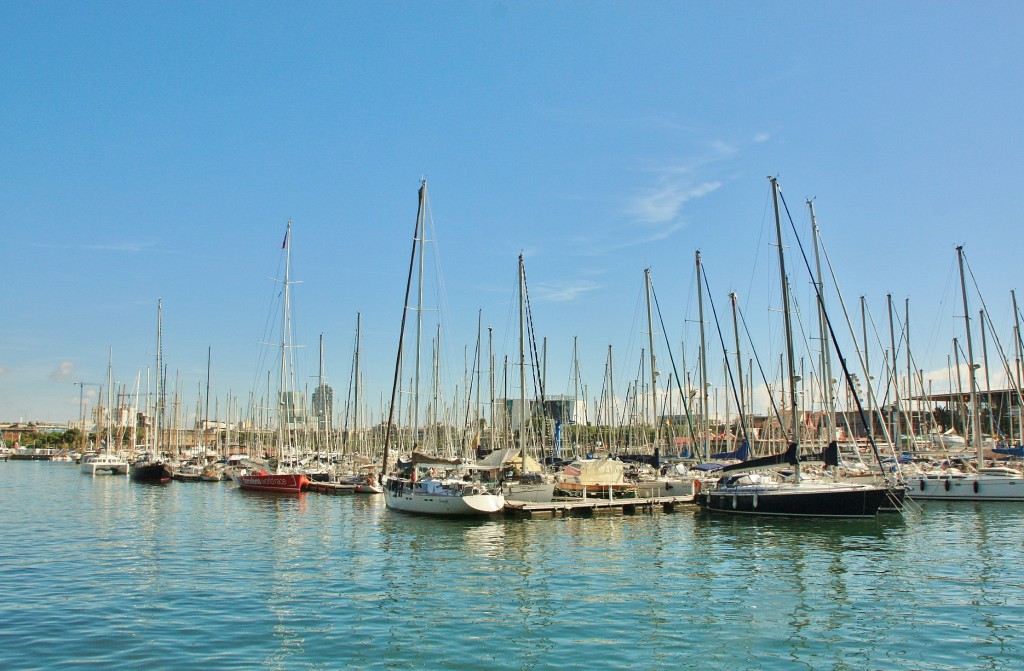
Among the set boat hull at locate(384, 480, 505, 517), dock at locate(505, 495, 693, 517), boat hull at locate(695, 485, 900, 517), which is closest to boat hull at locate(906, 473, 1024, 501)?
boat hull at locate(695, 485, 900, 517)

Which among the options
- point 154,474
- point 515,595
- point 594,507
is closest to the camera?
point 515,595

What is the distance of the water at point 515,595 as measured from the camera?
17.0 meters

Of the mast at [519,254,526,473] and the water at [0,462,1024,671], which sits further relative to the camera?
the mast at [519,254,526,473]

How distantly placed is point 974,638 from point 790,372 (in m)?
26.1

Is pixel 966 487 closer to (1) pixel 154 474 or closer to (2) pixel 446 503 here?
(2) pixel 446 503

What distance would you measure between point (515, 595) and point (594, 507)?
2448 centimetres

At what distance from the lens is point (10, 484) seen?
7806 centimetres

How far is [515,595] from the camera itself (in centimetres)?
2331

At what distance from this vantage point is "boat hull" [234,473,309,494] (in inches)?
2598

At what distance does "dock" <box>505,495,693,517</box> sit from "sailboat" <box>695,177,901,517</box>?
1976 mm

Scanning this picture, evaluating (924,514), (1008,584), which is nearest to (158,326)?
(924,514)

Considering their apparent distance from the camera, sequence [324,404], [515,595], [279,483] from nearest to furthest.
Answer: [515,595] < [279,483] < [324,404]

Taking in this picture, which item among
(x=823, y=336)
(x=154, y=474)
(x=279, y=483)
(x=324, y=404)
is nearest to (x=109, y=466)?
(x=154, y=474)

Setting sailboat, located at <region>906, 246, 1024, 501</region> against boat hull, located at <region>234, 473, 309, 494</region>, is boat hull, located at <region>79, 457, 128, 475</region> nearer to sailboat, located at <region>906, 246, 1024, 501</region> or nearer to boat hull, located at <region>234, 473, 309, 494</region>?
boat hull, located at <region>234, 473, 309, 494</region>
